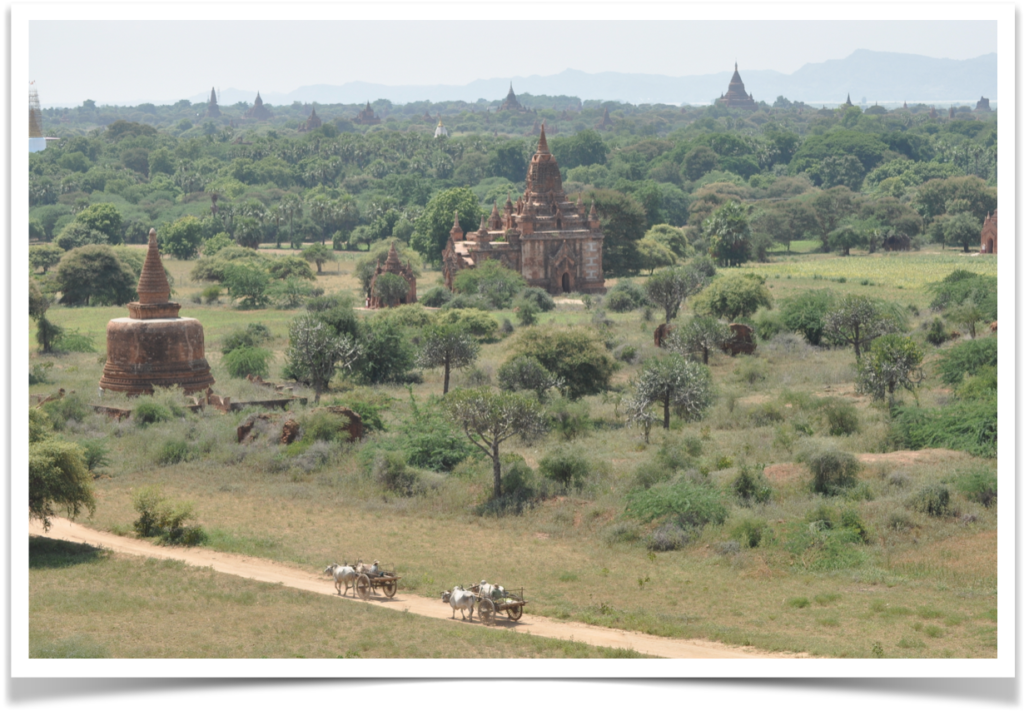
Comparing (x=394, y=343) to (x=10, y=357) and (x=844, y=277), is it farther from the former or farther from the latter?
(x=844, y=277)

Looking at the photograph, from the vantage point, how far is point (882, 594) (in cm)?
2262

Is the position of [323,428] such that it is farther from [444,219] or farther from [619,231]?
[444,219]

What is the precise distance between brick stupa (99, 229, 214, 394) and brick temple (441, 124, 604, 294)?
3242cm

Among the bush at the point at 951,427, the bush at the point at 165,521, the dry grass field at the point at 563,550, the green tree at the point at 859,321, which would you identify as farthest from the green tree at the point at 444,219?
the bush at the point at 165,521

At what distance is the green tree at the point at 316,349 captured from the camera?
4159 centimetres

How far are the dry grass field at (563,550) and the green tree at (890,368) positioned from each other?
0.83 m

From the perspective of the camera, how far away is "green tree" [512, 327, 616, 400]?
133 feet

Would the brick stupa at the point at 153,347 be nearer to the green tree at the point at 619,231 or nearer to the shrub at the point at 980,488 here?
the shrub at the point at 980,488

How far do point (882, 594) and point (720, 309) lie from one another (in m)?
34.9

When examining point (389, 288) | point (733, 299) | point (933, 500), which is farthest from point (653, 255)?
point (933, 500)

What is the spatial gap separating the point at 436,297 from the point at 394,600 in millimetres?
46356

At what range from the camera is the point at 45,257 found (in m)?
84.1

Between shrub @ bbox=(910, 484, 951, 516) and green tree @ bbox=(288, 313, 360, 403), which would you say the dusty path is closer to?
shrub @ bbox=(910, 484, 951, 516)
